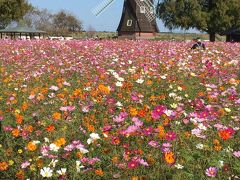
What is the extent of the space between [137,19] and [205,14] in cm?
1051

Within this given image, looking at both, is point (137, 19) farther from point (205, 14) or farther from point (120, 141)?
point (120, 141)

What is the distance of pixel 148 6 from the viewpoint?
52.0 m

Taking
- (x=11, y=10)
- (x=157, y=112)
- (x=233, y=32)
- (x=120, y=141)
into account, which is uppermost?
(x=11, y=10)

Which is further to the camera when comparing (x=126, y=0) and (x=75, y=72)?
(x=126, y=0)

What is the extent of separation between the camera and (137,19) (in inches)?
2090

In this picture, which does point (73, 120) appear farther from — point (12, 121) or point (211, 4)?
point (211, 4)

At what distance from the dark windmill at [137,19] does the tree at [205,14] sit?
6.29 metres

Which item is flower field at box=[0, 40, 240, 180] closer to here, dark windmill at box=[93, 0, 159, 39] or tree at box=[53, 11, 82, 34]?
Result: dark windmill at box=[93, 0, 159, 39]

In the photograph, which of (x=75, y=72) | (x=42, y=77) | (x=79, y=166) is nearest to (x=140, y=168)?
(x=79, y=166)

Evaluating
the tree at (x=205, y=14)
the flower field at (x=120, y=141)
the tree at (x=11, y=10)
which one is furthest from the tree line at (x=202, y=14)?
the flower field at (x=120, y=141)

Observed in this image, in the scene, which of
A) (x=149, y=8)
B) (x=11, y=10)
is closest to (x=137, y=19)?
(x=149, y=8)

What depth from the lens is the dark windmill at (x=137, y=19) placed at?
5250 cm

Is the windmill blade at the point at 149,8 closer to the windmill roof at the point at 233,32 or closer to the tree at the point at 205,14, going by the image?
the tree at the point at 205,14

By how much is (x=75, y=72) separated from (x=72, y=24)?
83312 mm
